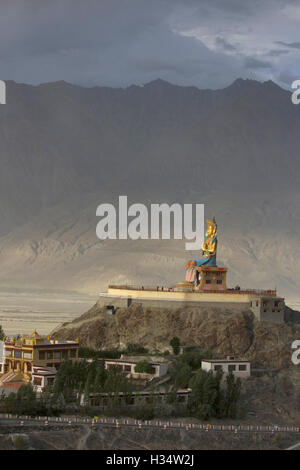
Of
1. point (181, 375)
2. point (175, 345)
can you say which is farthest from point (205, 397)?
point (175, 345)

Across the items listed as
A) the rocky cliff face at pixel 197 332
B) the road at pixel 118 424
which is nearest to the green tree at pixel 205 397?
the road at pixel 118 424

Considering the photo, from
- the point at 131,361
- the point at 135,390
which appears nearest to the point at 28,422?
the point at 135,390

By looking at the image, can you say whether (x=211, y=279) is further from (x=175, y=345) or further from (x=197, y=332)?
(x=175, y=345)

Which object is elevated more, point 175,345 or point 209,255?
point 209,255

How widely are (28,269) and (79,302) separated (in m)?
38.4

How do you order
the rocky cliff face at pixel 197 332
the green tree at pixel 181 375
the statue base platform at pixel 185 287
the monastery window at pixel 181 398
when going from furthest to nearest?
the statue base platform at pixel 185 287, the rocky cliff face at pixel 197 332, the green tree at pixel 181 375, the monastery window at pixel 181 398

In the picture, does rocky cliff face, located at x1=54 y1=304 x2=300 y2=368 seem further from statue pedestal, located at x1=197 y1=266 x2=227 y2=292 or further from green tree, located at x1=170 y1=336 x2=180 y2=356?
statue pedestal, located at x1=197 y1=266 x2=227 y2=292

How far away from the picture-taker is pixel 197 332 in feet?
275

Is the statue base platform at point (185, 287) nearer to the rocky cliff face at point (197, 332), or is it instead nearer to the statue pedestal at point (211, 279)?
the statue pedestal at point (211, 279)

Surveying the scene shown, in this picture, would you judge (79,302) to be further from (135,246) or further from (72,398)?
(72,398)

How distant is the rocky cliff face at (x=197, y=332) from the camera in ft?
270

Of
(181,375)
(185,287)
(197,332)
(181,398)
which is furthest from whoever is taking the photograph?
(185,287)

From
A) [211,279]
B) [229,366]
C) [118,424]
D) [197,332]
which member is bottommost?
[118,424]
